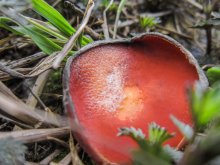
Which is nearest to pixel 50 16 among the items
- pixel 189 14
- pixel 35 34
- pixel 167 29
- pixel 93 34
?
pixel 35 34

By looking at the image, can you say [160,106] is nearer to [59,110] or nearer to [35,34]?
[59,110]

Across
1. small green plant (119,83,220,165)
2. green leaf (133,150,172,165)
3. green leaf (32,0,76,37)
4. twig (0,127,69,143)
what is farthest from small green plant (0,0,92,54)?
green leaf (133,150,172,165)

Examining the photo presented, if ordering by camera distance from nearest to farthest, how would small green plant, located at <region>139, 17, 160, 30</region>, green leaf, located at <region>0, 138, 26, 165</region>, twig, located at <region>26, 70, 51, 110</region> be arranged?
green leaf, located at <region>0, 138, 26, 165</region>
twig, located at <region>26, 70, 51, 110</region>
small green plant, located at <region>139, 17, 160, 30</region>

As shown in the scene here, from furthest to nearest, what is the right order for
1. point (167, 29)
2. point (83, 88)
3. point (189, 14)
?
1. point (189, 14)
2. point (167, 29)
3. point (83, 88)

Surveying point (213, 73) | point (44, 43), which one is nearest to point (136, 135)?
point (213, 73)

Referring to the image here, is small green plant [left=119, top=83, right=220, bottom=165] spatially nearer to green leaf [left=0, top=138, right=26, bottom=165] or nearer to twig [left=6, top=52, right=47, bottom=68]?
green leaf [left=0, top=138, right=26, bottom=165]

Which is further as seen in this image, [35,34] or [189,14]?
[189,14]

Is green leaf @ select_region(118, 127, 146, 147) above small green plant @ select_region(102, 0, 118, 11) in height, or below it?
below

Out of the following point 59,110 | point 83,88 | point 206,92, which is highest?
point 206,92
